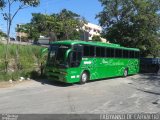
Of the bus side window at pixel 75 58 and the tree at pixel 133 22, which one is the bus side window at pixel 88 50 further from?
the tree at pixel 133 22

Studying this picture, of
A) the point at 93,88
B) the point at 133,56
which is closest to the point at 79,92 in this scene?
the point at 93,88

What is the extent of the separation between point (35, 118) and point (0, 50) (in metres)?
14.2

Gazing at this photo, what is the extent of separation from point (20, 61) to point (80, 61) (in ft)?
19.9

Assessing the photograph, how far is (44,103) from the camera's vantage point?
1244cm

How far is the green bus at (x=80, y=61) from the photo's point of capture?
1806 cm

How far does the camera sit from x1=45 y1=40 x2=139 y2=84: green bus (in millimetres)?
18061

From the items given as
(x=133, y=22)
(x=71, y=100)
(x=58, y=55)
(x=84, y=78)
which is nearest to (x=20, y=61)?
(x=58, y=55)

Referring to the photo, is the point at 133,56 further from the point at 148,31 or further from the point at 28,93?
the point at 28,93

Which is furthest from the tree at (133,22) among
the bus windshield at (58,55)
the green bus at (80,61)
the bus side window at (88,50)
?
the bus windshield at (58,55)

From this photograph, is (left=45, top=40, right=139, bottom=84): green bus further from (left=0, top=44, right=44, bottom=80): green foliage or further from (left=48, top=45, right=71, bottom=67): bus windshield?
(left=0, top=44, right=44, bottom=80): green foliage

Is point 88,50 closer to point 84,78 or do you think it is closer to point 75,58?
point 75,58

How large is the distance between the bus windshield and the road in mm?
1391

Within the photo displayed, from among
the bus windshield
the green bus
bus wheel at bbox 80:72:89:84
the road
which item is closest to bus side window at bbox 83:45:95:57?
the green bus

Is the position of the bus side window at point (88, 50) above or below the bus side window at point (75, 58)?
above
